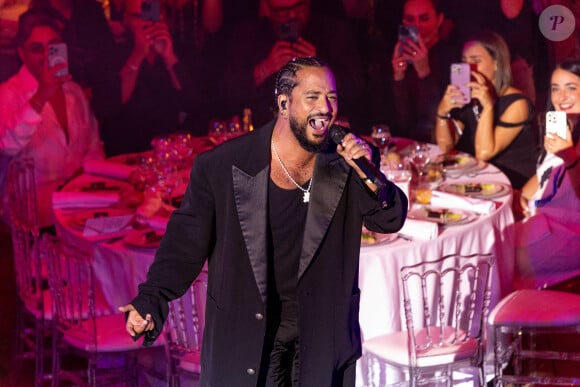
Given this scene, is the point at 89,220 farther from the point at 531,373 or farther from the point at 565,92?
the point at 565,92

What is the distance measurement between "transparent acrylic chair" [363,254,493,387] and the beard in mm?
1109

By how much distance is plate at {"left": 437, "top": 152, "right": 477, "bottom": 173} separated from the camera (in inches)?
205

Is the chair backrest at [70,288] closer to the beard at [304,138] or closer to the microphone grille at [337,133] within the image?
the beard at [304,138]

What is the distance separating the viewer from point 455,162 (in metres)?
5.33

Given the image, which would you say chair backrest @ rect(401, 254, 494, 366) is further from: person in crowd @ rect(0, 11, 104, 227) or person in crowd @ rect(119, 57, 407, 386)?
person in crowd @ rect(0, 11, 104, 227)

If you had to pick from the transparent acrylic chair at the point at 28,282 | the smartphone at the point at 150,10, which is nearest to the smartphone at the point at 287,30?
the smartphone at the point at 150,10

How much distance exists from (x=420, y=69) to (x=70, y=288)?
413cm

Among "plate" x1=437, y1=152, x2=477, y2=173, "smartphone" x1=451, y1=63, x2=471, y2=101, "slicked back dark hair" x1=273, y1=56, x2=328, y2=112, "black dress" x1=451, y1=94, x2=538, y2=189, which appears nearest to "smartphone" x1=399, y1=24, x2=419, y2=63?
"black dress" x1=451, y1=94, x2=538, y2=189

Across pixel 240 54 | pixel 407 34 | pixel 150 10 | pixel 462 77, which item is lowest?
pixel 462 77

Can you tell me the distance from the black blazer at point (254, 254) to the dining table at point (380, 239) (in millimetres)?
1173

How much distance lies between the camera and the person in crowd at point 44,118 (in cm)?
648

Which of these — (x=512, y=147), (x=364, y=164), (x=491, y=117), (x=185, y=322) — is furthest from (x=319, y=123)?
(x=512, y=147)

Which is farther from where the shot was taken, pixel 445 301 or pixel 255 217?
pixel 445 301

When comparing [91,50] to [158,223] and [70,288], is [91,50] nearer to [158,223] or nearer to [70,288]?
[158,223]
